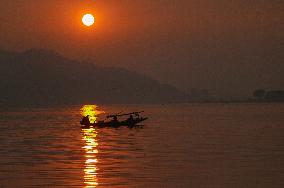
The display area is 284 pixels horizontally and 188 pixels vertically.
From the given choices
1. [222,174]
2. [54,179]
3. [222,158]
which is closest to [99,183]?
[54,179]

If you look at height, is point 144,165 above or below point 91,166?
below

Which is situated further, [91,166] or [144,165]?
[144,165]

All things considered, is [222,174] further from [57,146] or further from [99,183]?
[57,146]

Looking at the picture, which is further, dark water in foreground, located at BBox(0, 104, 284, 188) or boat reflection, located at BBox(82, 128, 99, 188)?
dark water in foreground, located at BBox(0, 104, 284, 188)

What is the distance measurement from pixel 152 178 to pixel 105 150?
2159 cm

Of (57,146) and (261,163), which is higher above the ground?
(57,146)

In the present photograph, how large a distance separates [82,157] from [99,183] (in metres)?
16.6

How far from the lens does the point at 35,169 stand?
141ft

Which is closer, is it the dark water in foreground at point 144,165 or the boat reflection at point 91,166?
the boat reflection at point 91,166

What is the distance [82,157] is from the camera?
5206 centimetres

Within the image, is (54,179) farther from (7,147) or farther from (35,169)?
(7,147)

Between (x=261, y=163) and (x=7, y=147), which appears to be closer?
(x=261, y=163)

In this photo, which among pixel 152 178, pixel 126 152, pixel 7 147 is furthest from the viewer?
pixel 7 147

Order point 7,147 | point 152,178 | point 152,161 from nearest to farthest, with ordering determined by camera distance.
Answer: point 152,178 → point 152,161 → point 7,147
